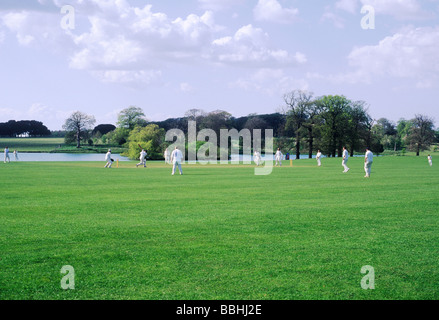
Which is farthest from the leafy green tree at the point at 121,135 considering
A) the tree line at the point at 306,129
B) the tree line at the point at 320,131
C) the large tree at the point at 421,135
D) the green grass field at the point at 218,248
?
the green grass field at the point at 218,248

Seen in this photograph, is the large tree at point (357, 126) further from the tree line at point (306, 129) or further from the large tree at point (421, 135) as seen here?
the large tree at point (421, 135)

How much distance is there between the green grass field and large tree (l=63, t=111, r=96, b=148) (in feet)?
338

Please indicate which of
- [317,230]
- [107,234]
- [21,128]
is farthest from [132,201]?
[21,128]

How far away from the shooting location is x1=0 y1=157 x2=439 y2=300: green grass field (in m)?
5.95

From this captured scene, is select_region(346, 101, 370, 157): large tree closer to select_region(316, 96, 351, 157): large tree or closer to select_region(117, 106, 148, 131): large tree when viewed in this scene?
select_region(316, 96, 351, 157): large tree

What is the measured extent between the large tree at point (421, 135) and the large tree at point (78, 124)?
88.8 meters

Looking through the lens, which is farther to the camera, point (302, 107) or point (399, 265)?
point (302, 107)

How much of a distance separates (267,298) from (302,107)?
3450 inches

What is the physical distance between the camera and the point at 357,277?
644cm

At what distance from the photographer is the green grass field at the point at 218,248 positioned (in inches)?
234

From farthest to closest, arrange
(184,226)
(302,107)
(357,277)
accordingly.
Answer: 1. (302,107)
2. (184,226)
3. (357,277)

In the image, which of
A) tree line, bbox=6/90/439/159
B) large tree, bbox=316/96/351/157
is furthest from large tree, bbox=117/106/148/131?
large tree, bbox=316/96/351/157

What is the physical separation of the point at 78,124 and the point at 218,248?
370ft
